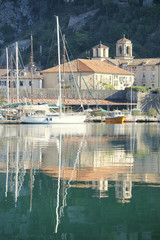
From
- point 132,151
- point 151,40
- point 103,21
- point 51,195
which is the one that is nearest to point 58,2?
point 103,21

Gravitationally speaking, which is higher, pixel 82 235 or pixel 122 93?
pixel 122 93

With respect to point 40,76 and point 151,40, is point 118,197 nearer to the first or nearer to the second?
point 40,76

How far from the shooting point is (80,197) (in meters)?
14.7

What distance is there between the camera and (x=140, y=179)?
17.3m

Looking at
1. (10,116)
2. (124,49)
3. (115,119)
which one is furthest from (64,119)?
(124,49)

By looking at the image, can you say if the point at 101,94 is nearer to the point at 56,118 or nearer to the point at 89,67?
the point at 89,67

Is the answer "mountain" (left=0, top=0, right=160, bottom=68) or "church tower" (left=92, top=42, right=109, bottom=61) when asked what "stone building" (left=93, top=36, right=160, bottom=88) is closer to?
"church tower" (left=92, top=42, right=109, bottom=61)

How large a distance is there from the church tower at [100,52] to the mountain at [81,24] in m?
9.12

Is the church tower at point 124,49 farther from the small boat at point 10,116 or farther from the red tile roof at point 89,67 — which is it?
the small boat at point 10,116

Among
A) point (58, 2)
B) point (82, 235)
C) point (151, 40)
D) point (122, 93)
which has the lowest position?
point (82, 235)

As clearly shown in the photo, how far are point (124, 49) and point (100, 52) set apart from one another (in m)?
5.62

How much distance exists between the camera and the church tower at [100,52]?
124250mm

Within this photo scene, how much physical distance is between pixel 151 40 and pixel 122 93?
52221 millimetres

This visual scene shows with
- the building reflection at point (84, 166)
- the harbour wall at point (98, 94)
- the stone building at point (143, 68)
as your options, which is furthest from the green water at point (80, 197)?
the stone building at point (143, 68)
